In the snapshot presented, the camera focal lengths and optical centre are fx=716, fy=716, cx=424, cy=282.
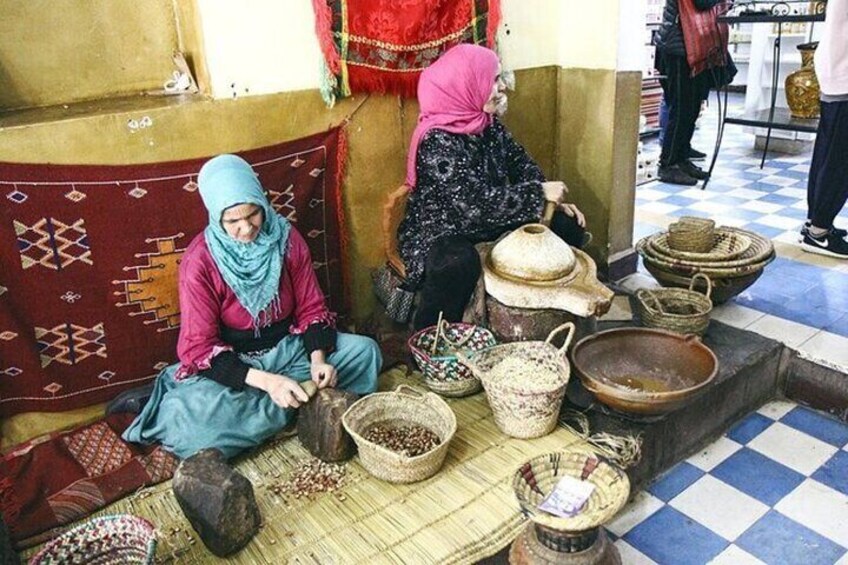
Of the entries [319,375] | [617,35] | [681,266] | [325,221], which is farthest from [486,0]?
[319,375]

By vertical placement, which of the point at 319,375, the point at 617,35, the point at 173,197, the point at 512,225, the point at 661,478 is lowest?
the point at 661,478

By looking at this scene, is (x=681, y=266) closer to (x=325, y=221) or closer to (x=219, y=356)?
(x=325, y=221)

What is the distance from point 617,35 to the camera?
3258 mm

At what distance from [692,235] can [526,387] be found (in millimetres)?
1353

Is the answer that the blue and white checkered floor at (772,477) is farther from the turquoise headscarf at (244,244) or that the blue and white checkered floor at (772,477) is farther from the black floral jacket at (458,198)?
the turquoise headscarf at (244,244)

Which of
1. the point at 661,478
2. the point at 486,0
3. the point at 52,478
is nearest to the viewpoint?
the point at 52,478

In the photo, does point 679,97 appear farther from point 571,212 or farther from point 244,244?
point 244,244

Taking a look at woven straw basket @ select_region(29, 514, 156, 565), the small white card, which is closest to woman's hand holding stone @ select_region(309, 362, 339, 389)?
woven straw basket @ select_region(29, 514, 156, 565)

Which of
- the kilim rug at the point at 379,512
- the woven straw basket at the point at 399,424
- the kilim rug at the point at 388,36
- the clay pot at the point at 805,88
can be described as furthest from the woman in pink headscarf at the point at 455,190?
the clay pot at the point at 805,88

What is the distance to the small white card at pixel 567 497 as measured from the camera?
190 centimetres

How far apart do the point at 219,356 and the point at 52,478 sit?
24.3 inches

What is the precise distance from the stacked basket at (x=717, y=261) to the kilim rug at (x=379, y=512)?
110cm

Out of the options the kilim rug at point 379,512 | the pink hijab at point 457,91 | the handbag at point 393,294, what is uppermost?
the pink hijab at point 457,91

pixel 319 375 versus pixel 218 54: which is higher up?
pixel 218 54
